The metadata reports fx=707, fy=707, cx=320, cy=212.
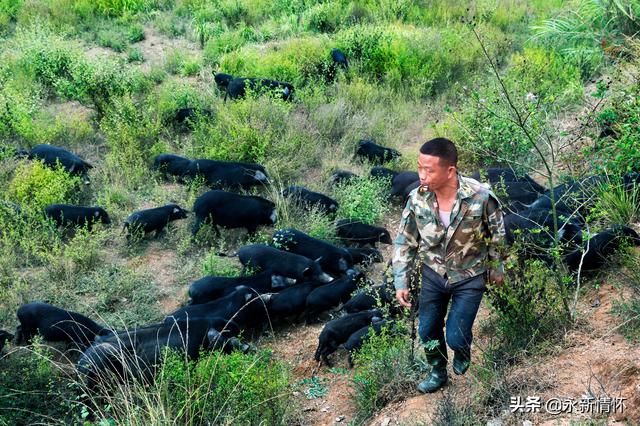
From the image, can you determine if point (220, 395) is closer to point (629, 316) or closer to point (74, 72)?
point (629, 316)

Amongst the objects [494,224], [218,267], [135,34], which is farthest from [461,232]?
[135,34]

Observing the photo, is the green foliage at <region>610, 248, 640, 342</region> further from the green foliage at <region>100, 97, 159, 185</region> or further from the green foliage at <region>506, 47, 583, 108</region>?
the green foliage at <region>100, 97, 159, 185</region>

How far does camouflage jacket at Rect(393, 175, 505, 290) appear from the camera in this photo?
206 inches

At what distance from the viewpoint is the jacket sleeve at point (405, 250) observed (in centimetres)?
549

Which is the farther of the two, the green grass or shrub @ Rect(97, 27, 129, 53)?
shrub @ Rect(97, 27, 129, 53)

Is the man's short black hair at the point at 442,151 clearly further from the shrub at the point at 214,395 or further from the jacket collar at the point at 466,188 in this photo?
the shrub at the point at 214,395

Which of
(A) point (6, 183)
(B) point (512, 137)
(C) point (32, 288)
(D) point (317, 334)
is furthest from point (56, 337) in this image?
(B) point (512, 137)

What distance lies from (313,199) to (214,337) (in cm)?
337

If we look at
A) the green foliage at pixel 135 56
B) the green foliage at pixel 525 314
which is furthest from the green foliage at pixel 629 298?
the green foliage at pixel 135 56

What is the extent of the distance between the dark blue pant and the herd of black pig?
0.84 metres

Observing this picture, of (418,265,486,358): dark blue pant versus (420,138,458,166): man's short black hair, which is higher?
(420,138,458,166): man's short black hair

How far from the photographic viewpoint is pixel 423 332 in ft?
18.5

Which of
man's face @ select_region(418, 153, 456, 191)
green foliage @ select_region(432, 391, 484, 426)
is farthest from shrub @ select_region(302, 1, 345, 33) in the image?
green foliage @ select_region(432, 391, 484, 426)

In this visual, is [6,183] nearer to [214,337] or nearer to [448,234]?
[214,337]
